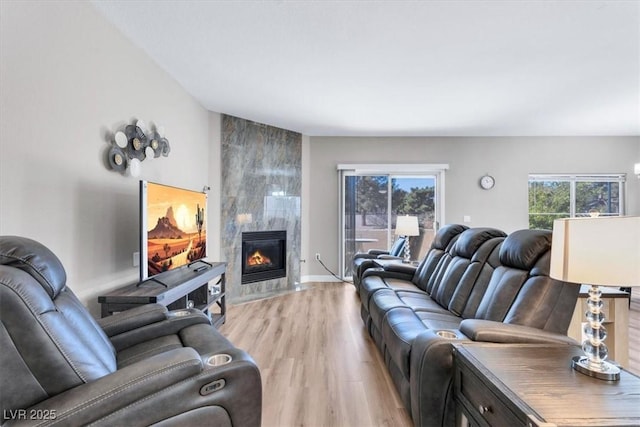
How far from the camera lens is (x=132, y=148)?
2.60m

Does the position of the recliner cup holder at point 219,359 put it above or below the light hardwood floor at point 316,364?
above

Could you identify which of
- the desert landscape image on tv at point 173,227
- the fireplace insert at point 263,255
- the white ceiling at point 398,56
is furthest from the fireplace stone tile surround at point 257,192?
the desert landscape image on tv at point 173,227

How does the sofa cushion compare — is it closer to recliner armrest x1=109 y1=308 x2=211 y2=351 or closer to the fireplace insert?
recliner armrest x1=109 y1=308 x2=211 y2=351

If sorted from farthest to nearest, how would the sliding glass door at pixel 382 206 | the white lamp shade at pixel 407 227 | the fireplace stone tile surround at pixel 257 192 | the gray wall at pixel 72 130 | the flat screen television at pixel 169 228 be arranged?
the sliding glass door at pixel 382 206
the white lamp shade at pixel 407 227
the fireplace stone tile surround at pixel 257 192
the flat screen television at pixel 169 228
the gray wall at pixel 72 130

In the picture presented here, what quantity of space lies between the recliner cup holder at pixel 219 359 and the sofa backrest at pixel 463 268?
5.86 ft

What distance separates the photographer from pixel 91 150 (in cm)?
224

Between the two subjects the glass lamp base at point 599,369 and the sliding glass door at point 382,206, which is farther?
the sliding glass door at point 382,206

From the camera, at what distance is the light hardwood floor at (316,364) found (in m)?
1.94

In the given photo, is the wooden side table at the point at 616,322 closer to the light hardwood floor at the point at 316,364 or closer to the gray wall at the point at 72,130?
the light hardwood floor at the point at 316,364

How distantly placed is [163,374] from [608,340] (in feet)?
9.04

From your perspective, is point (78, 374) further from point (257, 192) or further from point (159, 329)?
point (257, 192)

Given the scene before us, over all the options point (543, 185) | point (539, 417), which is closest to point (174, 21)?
point (539, 417)

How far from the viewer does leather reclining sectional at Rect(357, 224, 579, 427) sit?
1541 millimetres

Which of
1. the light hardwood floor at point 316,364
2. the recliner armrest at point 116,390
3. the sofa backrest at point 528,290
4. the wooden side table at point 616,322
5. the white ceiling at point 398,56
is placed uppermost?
the white ceiling at point 398,56
